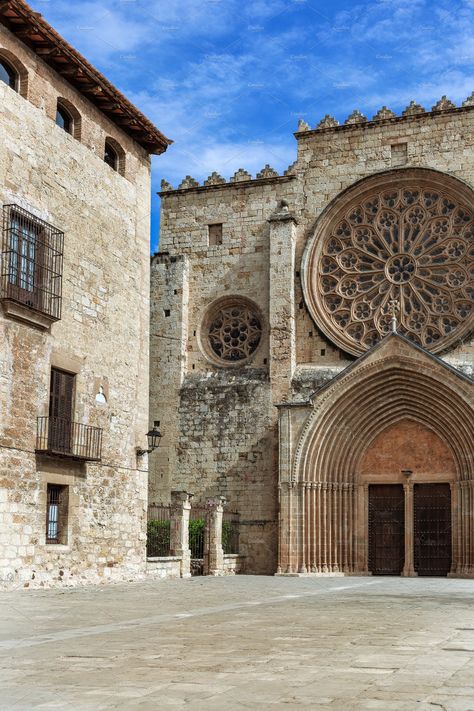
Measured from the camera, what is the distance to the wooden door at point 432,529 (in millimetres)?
21594

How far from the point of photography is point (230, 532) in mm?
Answer: 22719

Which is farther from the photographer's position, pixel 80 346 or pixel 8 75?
pixel 80 346

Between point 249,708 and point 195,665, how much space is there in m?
1.50

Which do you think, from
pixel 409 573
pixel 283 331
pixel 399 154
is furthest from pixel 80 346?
pixel 399 154

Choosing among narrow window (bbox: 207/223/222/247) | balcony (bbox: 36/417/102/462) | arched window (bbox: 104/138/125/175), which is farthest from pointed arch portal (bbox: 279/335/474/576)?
arched window (bbox: 104/138/125/175)

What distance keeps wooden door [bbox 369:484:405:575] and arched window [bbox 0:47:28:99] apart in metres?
12.4

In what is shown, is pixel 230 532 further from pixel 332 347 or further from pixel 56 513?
pixel 56 513

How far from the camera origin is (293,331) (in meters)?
23.5

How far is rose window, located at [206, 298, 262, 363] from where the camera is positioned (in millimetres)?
24500

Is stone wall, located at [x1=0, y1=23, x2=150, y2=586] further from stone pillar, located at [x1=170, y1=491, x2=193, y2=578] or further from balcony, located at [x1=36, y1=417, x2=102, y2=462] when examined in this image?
stone pillar, located at [x1=170, y1=491, x2=193, y2=578]

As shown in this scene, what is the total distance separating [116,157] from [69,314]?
416 cm

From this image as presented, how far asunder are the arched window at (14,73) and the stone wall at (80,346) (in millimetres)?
136

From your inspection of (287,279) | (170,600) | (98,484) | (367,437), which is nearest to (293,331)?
(287,279)

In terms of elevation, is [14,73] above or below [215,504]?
above
